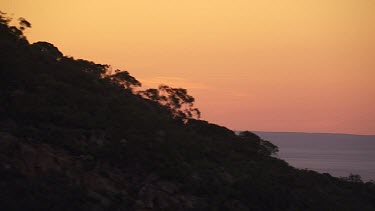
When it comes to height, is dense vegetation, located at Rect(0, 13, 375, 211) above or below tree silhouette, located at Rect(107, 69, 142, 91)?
below

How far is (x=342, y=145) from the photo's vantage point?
142500mm

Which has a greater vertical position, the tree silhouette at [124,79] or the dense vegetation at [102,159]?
the tree silhouette at [124,79]

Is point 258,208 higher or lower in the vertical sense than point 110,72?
lower

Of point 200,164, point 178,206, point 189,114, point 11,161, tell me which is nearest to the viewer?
point 11,161

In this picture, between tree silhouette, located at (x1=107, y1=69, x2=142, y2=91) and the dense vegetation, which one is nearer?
the dense vegetation

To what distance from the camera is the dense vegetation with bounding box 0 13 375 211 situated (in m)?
15.3

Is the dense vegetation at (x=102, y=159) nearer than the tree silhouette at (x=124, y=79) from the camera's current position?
Yes

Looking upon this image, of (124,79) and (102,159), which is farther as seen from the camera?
(124,79)

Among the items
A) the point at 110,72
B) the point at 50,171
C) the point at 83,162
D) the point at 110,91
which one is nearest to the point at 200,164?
the point at 83,162

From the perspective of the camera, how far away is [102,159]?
17594mm

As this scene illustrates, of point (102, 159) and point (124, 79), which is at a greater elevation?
point (124, 79)

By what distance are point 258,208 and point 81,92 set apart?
9.39 meters

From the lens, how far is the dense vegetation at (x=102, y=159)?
15281mm

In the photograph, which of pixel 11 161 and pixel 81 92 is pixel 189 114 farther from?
pixel 11 161
